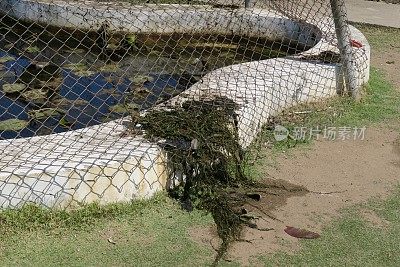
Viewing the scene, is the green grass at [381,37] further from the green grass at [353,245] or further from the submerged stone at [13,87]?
the green grass at [353,245]

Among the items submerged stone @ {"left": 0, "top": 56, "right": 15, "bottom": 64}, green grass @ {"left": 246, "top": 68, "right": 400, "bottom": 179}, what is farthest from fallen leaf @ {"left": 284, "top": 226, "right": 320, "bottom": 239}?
submerged stone @ {"left": 0, "top": 56, "right": 15, "bottom": 64}

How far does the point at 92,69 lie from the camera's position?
5719 millimetres

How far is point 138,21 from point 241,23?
100cm

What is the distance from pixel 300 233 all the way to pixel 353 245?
25cm

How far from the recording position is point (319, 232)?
3.29 meters

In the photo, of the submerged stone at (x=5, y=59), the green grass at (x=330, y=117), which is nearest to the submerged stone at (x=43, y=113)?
the submerged stone at (x=5, y=59)

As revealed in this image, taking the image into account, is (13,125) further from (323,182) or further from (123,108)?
(323,182)

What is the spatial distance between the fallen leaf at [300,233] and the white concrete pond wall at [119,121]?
2.25ft

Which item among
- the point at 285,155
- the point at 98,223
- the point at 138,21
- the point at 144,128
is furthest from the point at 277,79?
Answer: the point at 138,21

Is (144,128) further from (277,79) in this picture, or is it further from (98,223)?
(277,79)

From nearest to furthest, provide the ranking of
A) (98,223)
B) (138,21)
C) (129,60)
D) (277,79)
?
(98,223)
(277,79)
(129,60)
(138,21)

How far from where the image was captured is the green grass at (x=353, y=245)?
3049 mm

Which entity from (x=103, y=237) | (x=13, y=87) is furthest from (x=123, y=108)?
(x=103, y=237)

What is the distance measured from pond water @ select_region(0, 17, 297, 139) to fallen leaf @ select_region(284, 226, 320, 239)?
1.84m
